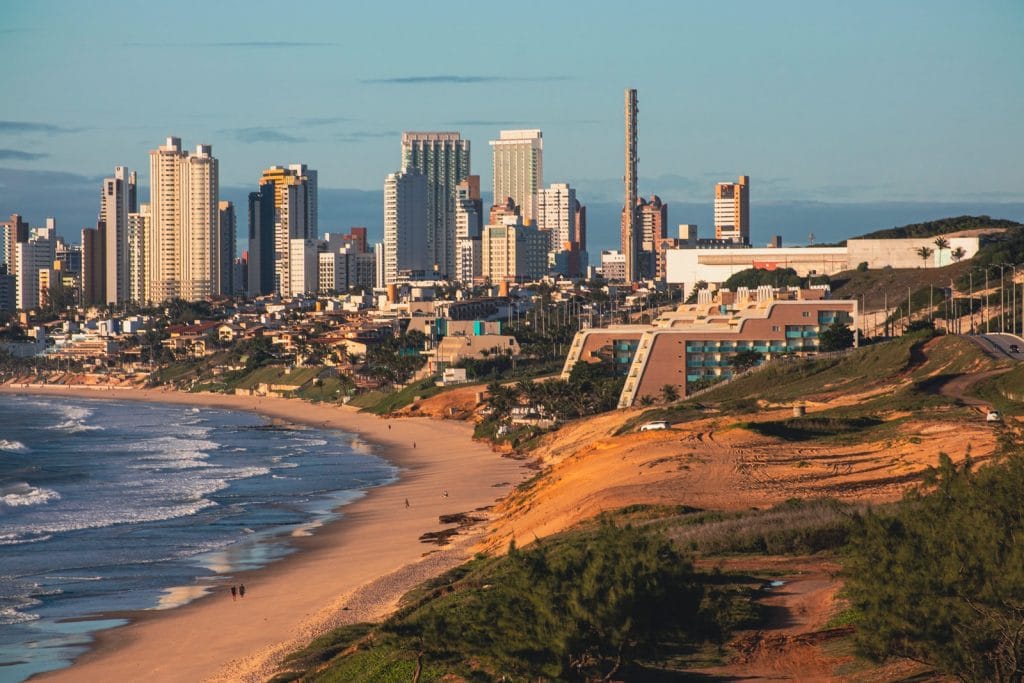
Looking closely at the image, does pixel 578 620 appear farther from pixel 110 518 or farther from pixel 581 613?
pixel 110 518

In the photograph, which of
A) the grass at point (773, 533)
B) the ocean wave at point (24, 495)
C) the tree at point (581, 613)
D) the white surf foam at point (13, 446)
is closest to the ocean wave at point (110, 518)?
the ocean wave at point (24, 495)

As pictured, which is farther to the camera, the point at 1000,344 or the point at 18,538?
the point at 1000,344

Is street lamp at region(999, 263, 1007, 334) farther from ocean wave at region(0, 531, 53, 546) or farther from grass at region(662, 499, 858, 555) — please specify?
grass at region(662, 499, 858, 555)

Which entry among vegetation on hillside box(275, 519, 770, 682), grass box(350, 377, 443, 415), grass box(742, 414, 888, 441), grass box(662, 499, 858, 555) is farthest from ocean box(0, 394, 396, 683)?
grass box(742, 414, 888, 441)

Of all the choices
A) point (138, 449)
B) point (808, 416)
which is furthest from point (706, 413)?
point (138, 449)

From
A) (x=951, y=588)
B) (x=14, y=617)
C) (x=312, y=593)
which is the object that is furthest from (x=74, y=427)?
(x=951, y=588)

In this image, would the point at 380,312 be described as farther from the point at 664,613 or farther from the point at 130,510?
the point at 664,613
